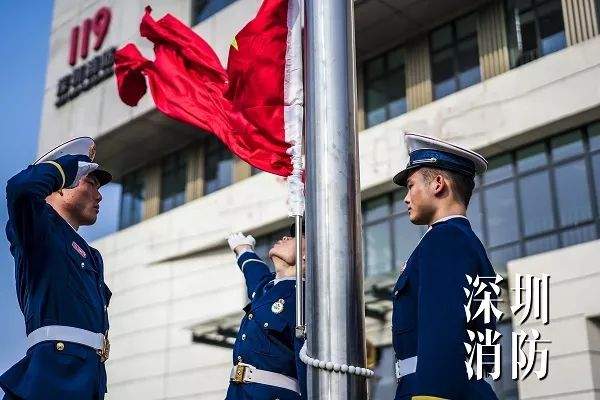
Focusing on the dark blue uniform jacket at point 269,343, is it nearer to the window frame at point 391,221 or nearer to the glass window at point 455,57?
the window frame at point 391,221

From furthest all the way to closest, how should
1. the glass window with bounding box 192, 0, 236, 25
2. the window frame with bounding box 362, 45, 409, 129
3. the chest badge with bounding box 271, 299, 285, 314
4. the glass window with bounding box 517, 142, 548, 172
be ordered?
1. the glass window with bounding box 192, 0, 236, 25
2. the window frame with bounding box 362, 45, 409, 129
3. the glass window with bounding box 517, 142, 548, 172
4. the chest badge with bounding box 271, 299, 285, 314

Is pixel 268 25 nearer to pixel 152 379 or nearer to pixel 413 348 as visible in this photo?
pixel 413 348

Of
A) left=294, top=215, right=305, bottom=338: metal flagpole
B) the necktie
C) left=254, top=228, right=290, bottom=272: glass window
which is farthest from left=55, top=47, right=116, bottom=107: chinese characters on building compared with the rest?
left=294, top=215, right=305, bottom=338: metal flagpole

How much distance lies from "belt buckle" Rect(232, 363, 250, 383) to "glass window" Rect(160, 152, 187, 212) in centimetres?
1568

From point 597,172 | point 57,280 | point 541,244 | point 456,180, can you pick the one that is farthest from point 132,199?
point 456,180

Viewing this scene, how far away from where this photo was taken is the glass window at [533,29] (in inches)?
567

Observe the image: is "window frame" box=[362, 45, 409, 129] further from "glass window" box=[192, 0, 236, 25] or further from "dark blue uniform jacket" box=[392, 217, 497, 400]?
"dark blue uniform jacket" box=[392, 217, 497, 400]

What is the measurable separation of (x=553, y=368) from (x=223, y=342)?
24.3 feet

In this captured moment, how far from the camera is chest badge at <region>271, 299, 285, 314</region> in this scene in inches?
210

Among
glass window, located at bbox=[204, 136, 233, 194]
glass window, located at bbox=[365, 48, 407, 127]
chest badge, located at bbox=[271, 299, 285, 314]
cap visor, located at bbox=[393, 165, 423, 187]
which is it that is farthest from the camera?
glass window, located at bbox=[204, 136, 233, 194]

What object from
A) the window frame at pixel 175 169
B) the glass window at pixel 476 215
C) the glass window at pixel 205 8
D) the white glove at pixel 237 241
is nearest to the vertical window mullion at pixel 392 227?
the glass window at pixel 476 215

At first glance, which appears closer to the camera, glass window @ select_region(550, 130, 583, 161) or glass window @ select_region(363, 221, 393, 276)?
glass window @ select_region(550, 130, 583, 161)

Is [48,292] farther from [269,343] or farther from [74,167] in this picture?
[269,343]

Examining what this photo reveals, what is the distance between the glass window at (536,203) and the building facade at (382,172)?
0.9 inches
